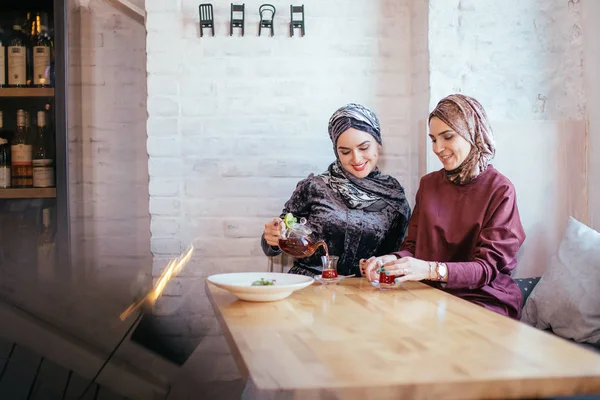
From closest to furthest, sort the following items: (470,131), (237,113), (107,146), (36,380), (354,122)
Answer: (470,131), (354,122), (36,380), (237,113), (107,146)

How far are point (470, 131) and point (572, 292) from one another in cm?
60

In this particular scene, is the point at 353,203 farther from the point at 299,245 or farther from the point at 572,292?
the point at 572,292

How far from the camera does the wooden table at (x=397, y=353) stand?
3.20 ft

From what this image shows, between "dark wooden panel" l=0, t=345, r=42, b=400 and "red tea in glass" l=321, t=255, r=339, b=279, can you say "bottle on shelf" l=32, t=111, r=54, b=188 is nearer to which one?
"dark wooden panel" l=0, t=345, r=42, b=400

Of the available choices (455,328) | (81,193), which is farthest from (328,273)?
(81,193)

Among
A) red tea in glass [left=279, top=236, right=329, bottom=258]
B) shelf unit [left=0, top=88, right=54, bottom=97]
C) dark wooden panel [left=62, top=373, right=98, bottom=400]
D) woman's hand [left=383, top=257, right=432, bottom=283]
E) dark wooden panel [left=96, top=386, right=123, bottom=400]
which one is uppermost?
shelf unit [left=0, top=88, right=54, bottom=97]

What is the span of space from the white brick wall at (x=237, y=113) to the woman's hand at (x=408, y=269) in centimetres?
100

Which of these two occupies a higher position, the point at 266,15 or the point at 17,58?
the point at 266,15

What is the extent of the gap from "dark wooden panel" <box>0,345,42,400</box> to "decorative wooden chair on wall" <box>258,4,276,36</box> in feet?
5.61

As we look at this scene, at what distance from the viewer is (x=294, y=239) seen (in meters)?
1.99

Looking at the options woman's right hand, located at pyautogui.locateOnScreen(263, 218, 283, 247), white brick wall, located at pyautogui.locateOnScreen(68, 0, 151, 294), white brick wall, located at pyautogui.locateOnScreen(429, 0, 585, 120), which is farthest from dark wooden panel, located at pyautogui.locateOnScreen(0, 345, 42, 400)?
white brick wall, located at pyautogui.locateOnScreen(429, 0, 585, 120)

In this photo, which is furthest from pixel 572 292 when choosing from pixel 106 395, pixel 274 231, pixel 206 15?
pixel 106 395

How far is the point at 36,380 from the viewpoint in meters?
2.61

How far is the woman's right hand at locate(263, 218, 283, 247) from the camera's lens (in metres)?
2.15
